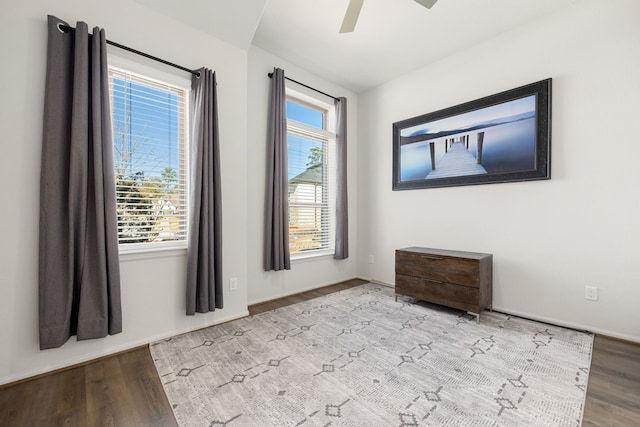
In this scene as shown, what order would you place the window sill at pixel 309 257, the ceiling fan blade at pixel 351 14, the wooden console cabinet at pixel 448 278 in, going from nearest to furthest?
the ceiling fan blade at pixel 351 14
the wooden console cabinet at pixel 448 278
the window sill at pixel 309 257

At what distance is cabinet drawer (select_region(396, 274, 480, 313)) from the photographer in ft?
8.70

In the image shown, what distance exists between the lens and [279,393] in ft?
5.29

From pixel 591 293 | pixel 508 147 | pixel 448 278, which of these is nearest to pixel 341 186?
pixel 448 278

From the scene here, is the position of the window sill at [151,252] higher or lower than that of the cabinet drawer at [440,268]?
higher

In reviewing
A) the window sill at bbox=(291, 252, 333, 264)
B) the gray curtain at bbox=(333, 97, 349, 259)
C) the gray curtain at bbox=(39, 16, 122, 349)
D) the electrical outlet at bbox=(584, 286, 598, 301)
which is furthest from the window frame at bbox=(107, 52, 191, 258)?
the electrical outlet at bbox=(584, 286, 598, 301)

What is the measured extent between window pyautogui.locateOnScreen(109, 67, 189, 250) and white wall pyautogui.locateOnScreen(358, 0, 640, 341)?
9.39 ft

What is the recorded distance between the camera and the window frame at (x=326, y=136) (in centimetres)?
367

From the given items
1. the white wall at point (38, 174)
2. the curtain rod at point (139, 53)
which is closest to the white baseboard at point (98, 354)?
the white wall at point (38, 174)

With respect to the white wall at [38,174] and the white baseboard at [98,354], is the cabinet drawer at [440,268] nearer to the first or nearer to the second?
the white wall at [38,174]

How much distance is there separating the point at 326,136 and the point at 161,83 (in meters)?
2.15

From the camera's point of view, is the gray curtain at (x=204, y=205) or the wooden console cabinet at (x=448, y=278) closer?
the gray curtain at (x=204, y=205)

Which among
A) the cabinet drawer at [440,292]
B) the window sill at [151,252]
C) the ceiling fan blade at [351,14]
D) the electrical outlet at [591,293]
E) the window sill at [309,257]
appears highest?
the ceiling fan blade at [351,14]

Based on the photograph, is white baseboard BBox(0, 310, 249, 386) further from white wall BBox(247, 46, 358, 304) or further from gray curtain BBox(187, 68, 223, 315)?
white wall BBox(247, 46, 358, 304)

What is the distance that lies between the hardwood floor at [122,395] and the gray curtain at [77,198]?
0.23 m
